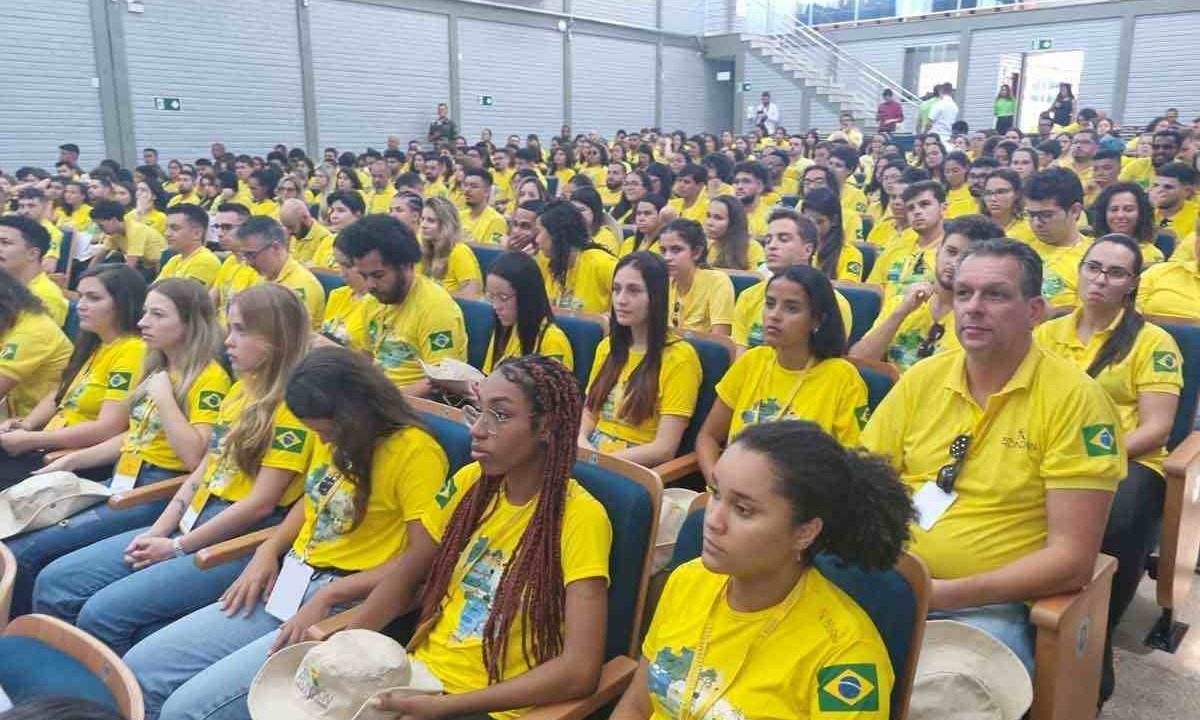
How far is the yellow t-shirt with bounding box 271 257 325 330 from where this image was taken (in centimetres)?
482

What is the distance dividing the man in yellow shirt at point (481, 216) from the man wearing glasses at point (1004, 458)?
5246 mm

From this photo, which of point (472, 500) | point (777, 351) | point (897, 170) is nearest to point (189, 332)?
point (472, 500)

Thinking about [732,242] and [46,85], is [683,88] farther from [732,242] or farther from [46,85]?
[732,242]

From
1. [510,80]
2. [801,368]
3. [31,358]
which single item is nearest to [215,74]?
[510,80]

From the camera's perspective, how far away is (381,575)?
229 centimetres

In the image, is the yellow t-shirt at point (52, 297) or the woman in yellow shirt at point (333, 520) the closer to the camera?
the woman in yellow shirt at point (333, 520)

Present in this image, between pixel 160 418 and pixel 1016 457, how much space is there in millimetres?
2602

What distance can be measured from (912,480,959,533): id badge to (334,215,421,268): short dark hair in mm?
2424

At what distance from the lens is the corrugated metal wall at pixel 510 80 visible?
1722cm

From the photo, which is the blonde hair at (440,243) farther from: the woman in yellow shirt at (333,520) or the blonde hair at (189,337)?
the woman in yellow shirt at (333,520)

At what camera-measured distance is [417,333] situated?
3857 millimetres

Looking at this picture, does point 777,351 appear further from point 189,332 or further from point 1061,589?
point 189,332

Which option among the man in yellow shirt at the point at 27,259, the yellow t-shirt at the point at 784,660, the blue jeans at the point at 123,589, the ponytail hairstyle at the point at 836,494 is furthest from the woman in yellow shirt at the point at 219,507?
the man in yellow shirt at the point at 27,259

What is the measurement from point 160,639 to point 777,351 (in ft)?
6.20
